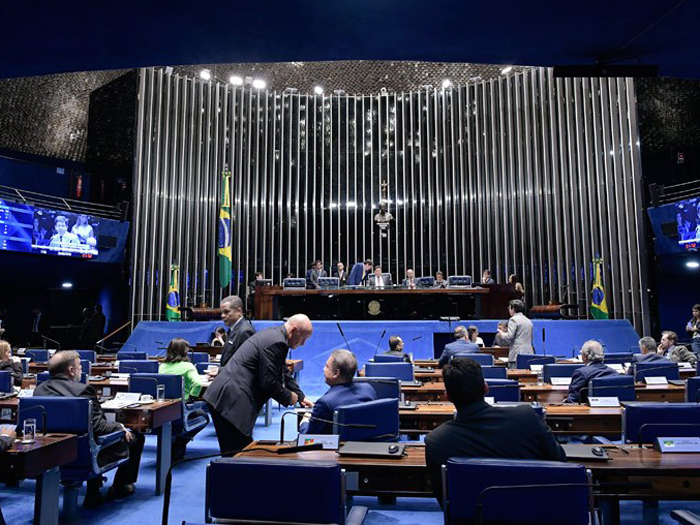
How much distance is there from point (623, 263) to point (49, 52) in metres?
13.0

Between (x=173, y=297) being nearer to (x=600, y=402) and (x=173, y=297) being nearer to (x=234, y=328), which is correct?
(x=234, y=328)

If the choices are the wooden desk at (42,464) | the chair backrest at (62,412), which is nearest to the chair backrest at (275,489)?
the wooden desk at (42,464)

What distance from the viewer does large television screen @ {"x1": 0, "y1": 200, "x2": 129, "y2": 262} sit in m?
12.0

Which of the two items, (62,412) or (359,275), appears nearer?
(62,412)

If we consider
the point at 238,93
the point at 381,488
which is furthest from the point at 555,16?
the point at 238,93

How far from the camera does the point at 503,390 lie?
425 centimetres

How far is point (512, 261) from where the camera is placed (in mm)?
15805

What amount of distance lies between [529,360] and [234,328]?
4019 millimetres

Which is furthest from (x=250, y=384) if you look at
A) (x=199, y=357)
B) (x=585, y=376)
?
(x=199, y=357)

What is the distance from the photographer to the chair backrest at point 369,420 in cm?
298

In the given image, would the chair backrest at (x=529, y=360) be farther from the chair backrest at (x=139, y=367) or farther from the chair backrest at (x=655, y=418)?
the chair backrest at (x=139, y=367)

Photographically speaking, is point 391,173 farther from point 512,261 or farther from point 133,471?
point 133,471

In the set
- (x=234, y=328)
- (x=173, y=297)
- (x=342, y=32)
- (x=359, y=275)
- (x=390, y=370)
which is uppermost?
(x=342, y=32)

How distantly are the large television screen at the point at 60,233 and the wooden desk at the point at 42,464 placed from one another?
1055cm
